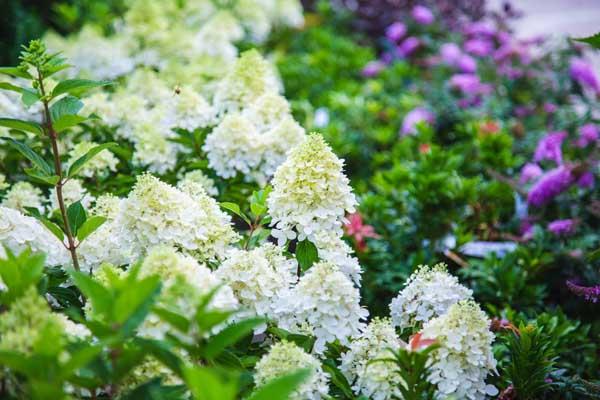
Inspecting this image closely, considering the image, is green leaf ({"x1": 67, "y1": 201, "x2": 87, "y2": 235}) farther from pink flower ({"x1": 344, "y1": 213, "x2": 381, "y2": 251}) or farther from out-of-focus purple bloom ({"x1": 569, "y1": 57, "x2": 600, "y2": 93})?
out-of-focus purple bloom ({"x1": 569, "y1": 57, "x2": 600, "y2": 93})

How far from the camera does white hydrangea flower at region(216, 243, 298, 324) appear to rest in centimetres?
153

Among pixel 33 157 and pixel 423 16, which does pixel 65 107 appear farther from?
pixel 423 16

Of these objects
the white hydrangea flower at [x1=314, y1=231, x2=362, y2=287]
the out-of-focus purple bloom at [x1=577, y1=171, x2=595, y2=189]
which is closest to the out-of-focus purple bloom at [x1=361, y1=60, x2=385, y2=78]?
the out-of-focus purple bloom at [x1=577, y1=171, x2=595, y2=189]

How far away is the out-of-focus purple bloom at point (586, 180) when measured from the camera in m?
2.77

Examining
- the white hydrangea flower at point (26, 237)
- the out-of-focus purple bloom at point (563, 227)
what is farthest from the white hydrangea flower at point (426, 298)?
the out-of-focus purple bloom at point (563, 227)

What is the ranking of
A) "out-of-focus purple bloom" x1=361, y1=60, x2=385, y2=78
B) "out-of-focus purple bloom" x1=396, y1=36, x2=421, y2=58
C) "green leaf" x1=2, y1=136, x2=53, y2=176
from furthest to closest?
1. "out-of-focus purple bloom" x1=396, y1=36, x2=421, y2=58
2. "out-of-focus purple bloom" x1=361, y1=60, x2=385, y2=78
3. "green leaf" x1=2, y1=136, x2=53, y2=176

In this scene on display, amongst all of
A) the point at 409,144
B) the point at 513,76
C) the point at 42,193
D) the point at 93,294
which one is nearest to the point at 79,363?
the point at 93,294

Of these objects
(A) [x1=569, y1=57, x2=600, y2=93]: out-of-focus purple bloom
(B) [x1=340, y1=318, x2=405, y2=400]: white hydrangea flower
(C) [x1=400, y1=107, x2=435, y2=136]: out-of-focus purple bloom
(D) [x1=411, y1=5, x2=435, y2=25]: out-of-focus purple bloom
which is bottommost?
(B) [x1=340, y1=318, x2=405, y2=400]: white hydrangea flower

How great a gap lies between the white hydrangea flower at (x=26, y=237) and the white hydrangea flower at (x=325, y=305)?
63cm

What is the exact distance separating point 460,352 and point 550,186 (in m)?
1.50

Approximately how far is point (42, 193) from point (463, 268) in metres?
1.62

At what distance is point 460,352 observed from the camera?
4.78 ft

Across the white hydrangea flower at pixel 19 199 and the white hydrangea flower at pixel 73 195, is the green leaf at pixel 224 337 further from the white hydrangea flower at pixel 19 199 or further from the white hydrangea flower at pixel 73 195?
the white hydrangea flower at pixel 19 199

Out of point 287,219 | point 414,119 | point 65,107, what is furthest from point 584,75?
point 65,107
